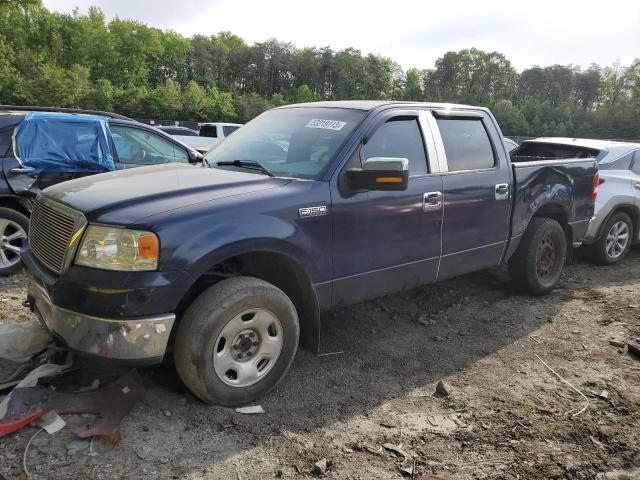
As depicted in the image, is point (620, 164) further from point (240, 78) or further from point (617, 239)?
point (240, 78)

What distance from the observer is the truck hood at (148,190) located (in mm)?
2842

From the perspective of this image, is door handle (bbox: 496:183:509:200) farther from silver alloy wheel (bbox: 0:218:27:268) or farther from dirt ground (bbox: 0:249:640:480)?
silver alloy wheel (bbox: 0:218:27:268)

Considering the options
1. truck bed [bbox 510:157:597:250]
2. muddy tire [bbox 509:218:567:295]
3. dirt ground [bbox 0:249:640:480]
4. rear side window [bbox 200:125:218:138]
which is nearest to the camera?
dirt ground [bbox 0:249:640:480]

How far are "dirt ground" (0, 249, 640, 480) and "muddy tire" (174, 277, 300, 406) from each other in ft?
0.56

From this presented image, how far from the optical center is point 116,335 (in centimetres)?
268

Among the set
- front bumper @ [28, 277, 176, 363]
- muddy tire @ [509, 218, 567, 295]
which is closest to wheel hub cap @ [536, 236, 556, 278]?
muddy tire @ [509, 218, 567, 295]

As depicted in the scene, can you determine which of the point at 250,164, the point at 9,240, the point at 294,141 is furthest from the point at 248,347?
the point at 9,240

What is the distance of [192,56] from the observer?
10012 cm

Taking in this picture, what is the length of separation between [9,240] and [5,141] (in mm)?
1042

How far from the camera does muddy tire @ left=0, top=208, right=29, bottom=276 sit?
5301 mm

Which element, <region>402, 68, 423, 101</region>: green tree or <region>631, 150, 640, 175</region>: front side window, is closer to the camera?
<region>631, 150, 640, 175</region>: front side window

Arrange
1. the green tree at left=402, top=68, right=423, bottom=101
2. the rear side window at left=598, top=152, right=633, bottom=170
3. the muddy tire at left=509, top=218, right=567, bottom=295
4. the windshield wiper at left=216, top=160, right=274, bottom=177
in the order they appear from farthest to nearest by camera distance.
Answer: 1. the green tree at left=402, top=68, right=423, bottom=101
2. the rear side window at left=598, top=152, right=633, bottom=170
3. the muddy tire at left=509, top=218, right=567, bottom=295
4. the windshield wiper at left=216, top=160, right=274, bottom=177

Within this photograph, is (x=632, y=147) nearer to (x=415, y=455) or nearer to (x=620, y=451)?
(x=620, y=451)

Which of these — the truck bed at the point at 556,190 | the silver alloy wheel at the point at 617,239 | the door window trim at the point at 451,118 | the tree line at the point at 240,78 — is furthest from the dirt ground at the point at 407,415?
the tree line at the point at 240,78
